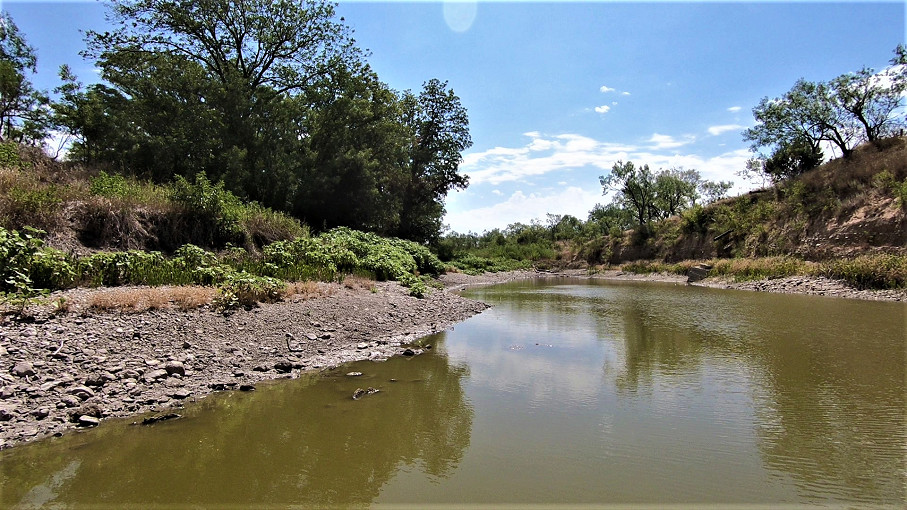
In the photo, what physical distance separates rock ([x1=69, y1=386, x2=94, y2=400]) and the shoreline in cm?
1

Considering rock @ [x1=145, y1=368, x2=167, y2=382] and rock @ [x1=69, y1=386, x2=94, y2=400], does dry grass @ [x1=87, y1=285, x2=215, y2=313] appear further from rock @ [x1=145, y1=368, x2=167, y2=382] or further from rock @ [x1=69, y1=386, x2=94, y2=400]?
rock @ [x1=69, y1=386, x2=94, y2=400]

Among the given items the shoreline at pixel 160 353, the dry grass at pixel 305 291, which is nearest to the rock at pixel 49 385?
the shoreline at pixel 160 353

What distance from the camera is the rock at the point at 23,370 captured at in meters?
5.66

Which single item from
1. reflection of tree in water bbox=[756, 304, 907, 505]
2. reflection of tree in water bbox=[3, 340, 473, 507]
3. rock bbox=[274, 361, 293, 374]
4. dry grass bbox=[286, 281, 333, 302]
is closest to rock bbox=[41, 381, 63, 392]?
reflection of tree in water bbox=[3, 340, 473, 507]

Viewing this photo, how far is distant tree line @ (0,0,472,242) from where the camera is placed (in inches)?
833

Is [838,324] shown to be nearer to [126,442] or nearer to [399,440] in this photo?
[399,440]

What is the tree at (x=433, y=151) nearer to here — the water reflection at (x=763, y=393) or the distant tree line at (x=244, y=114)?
the distant tree line at (x=244, y=114)

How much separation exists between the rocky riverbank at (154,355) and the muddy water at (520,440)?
0.46 meters

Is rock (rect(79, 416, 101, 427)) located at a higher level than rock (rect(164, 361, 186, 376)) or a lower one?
lower

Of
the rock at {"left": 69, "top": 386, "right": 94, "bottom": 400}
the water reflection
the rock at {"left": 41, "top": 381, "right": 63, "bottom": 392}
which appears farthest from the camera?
the rock at {"left": 69, "top": 386, "right": 94, "bottom": 400}

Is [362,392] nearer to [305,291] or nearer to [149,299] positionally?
[149,299]

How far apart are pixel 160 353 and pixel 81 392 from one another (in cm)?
139

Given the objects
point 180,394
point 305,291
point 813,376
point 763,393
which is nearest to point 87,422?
point 180,394

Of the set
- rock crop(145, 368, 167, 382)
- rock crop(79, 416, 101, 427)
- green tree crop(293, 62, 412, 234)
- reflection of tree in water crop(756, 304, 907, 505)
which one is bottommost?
reflection of tree in water crop(756, 304, 907, 505)
